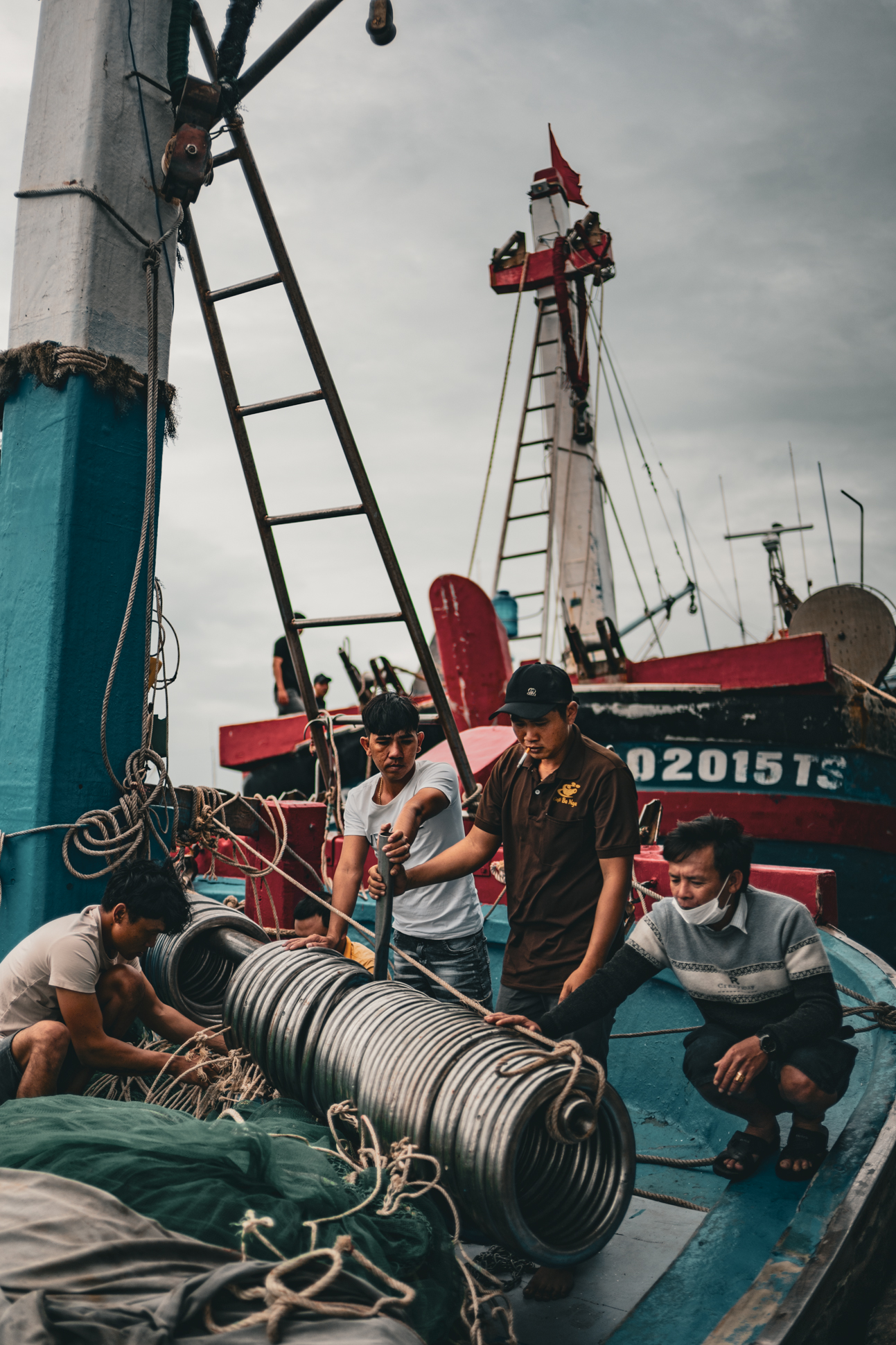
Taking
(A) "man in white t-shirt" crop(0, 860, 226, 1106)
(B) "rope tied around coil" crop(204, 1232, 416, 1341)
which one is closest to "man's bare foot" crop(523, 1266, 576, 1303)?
(B) "rope tied around coil" crop(204, 1232, 416, 1341)

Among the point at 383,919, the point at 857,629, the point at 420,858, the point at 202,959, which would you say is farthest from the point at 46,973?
the point at 857,629

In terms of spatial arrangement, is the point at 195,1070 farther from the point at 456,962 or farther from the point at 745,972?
the point at 745,972

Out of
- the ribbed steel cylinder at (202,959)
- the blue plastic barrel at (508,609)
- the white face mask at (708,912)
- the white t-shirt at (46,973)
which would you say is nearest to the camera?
the white face mask at (708,912)

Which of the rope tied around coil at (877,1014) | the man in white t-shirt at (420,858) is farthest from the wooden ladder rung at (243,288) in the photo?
the rope tied around coil at (877,1014)

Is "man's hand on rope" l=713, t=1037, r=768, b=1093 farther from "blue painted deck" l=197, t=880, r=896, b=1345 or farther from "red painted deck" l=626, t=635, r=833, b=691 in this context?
"red painted deck" l=626, t=635, r=833, b=691

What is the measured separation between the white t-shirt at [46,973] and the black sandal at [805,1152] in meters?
2.30

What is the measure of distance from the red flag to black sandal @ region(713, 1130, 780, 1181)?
13.8 metres

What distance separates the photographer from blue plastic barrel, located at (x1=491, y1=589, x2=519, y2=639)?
16.3m

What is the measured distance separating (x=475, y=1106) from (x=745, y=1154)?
1328mm

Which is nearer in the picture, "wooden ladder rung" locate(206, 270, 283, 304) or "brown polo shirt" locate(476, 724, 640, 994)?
"brown polo shirt" locate(476, 724, 640, 994)

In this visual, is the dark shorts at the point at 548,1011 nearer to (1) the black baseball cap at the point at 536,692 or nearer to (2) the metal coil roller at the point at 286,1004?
(2) the metal coil roller at the point at 286,1004

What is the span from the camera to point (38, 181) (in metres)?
4.03

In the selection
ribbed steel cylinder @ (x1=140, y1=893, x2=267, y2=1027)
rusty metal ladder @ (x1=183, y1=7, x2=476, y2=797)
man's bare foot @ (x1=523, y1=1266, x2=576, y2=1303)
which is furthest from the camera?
rusty metal ladder @ (x1=183, y1=7, x2=476, y2=797)

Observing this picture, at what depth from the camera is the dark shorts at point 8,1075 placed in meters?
3.00
